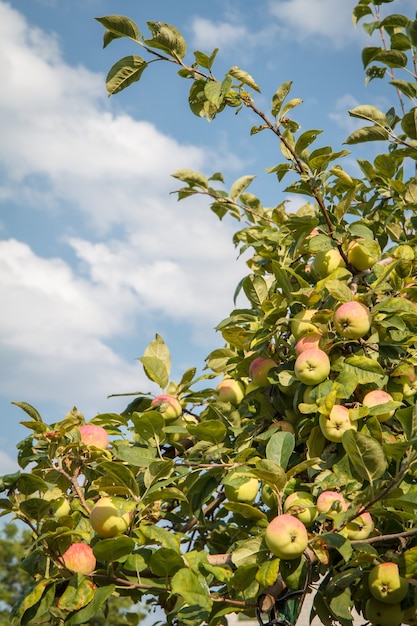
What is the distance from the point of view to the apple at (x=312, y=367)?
1895mm

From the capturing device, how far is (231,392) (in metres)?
2.29

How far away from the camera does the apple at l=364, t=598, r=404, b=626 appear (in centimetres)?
183

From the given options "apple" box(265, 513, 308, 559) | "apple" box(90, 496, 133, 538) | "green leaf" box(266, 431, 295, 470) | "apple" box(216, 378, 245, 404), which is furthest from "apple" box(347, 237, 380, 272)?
"apple" box(90, 496, 133, 538)

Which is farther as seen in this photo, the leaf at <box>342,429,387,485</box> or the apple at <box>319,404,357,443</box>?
the apple at <box>319,404,357,443</box>

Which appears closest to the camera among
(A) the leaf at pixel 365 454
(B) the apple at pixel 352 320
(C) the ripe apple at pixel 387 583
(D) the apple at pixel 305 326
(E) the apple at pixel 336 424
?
(A) the leaf at pixel 365 454

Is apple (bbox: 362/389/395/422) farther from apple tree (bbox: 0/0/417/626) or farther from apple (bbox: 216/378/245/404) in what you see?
apple (bbox: 216/378/245/404)

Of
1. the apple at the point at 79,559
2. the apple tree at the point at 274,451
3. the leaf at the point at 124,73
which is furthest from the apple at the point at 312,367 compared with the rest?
the leaf at the point at 124,73

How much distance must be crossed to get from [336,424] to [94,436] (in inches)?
28.5

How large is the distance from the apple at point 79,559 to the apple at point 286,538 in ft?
1.57

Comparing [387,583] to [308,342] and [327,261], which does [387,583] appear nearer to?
[308,342]

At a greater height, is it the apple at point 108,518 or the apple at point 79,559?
the apple at point 108,518

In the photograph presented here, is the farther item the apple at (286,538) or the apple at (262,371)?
the apple at (262,371)

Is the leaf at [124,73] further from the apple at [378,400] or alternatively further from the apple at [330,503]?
the apple at [330,503]

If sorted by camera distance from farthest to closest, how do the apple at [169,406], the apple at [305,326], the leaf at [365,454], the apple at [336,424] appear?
the apple at [169,406] → the apple at [305,326] → the apple at [336,424] → the leaf at [365,454]
